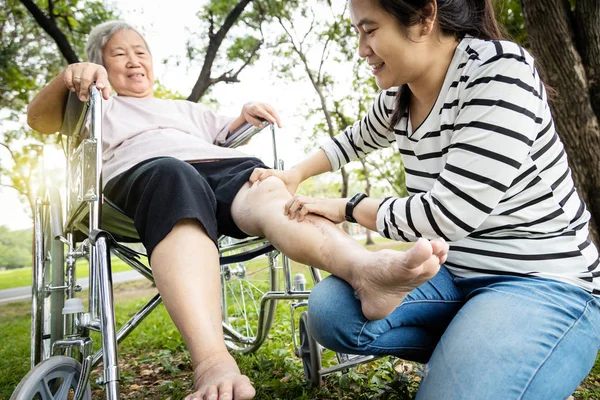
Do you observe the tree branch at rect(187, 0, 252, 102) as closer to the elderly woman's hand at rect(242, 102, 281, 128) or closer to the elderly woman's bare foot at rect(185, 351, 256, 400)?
the elderly woman's hand at rect(242, 102, 281, 128)

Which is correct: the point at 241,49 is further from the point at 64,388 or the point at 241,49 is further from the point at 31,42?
the point at 64,388

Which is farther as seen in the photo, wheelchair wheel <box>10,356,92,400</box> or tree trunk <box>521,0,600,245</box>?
tree trunk <box>521,0,600,245</box>

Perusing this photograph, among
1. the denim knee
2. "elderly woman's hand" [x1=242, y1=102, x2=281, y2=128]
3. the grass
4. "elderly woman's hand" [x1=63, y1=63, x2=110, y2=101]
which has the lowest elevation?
the grass

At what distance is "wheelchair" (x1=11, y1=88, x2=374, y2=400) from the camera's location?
147 centimetres

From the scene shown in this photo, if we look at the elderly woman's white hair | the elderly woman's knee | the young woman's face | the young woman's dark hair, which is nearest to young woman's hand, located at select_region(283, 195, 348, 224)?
the elderly woman's knee

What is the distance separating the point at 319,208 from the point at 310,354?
0.92 m

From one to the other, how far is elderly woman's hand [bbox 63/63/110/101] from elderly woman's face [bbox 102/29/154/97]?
59 cm

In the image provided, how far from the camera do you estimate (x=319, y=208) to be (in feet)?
4.85

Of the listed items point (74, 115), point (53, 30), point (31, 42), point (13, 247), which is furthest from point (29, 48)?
point (74, 115)

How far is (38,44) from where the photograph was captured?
31.1 feet

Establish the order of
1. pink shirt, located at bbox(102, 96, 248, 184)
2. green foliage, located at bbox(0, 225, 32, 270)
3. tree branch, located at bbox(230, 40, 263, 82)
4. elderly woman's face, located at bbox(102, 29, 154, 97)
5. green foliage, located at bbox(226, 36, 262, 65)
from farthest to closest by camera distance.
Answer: green foliage, located at bbox(0, 225, 32, 270)
green foliage, located at bbox(226, 36, 262, 65)
tree branch, located at bbox(230, 40, 263, 82)
elderly woman's face, located at bbox(102, 29, 154, 97)
pink shirt, located at bbox(102, 96, 248, 184)

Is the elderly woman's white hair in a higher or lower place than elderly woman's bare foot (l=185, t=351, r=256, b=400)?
higher

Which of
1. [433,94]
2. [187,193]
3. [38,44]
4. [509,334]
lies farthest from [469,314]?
[38,44]

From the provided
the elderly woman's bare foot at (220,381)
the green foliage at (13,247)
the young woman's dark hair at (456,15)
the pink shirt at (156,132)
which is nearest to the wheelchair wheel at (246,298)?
the pink shirt at (156,132)
